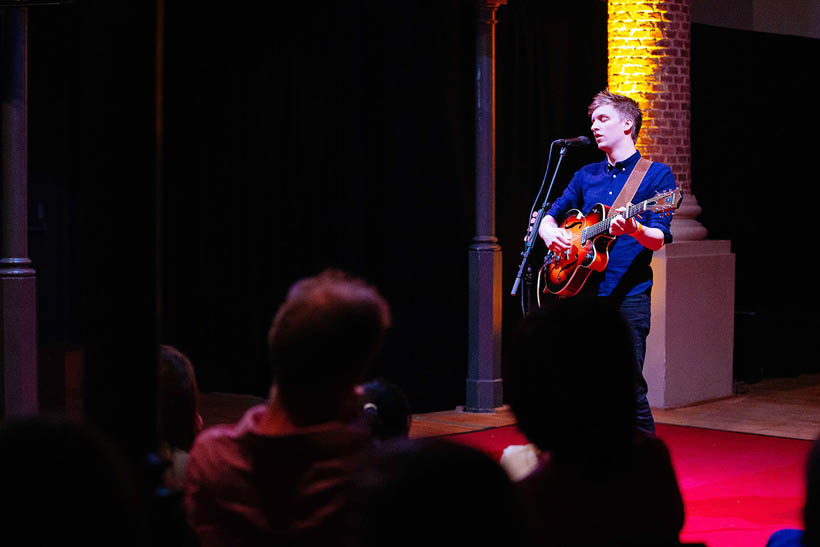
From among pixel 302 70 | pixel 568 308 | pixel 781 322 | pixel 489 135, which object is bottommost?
pixel 781 322

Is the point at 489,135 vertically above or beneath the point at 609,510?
above

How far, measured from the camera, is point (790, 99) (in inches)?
333

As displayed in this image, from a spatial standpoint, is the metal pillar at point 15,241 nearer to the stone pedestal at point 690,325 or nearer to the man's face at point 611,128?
the man's face at point 611,128

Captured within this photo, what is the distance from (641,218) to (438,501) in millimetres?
3659

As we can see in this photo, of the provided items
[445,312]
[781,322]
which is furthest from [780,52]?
[445,312]

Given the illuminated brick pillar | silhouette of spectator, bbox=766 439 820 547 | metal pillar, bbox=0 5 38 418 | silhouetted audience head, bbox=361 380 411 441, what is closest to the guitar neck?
the illuminated brick pillar

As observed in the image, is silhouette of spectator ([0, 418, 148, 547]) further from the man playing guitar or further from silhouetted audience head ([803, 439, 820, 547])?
the man playing guitar

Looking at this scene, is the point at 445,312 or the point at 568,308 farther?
the point at 445,312

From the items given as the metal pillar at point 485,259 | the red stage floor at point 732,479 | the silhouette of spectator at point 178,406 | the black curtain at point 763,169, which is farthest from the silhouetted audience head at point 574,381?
the black curtain at point 763,169

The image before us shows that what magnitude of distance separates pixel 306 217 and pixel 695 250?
2.54 meters

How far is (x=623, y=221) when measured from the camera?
4238mm

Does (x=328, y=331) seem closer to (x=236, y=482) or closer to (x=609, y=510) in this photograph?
(x=236, y=482)

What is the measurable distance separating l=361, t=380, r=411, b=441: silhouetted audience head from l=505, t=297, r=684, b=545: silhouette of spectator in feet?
1.47

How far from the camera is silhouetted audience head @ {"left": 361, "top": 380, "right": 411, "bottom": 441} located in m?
2.08
